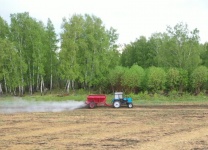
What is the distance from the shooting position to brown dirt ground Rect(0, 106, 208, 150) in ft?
45.2

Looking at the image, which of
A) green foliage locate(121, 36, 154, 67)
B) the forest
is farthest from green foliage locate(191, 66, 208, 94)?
green foliage locate(121, 36, 154, 67)

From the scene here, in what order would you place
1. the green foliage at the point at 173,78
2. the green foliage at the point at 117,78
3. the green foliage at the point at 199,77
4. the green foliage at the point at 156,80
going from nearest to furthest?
the green foliage at the point at 199,77
the green foliage at the point at 156,80
the green foliage at the point at 173,78
the green foliage at the point at 117,78

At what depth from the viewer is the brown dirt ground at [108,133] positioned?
13789 mm

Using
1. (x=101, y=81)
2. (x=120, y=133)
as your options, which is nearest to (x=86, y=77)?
→ (x=101, y=81)

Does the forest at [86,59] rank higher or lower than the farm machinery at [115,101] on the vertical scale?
higher

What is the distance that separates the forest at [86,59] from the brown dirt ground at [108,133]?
68.9 ft

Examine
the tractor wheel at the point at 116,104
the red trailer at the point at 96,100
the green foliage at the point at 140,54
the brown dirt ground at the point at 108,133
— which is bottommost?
the brown dirt ground at the point at 108,133

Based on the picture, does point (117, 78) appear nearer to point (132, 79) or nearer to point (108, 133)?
point (132, 79)

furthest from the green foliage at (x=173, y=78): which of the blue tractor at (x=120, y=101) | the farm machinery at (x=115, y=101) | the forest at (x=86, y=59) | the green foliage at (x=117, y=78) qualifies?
the blue tractor at (x=120, y=101)

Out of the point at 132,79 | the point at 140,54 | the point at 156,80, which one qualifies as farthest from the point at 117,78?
the point at 140,54

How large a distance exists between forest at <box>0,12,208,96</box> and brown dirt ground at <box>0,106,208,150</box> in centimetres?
2099

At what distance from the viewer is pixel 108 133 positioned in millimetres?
16594

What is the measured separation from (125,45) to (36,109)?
174 feet

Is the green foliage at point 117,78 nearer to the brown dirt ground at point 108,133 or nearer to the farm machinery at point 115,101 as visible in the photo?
the farm machinery at point 115,101
